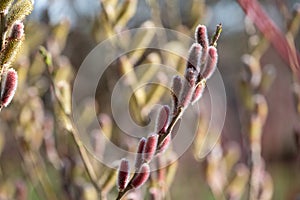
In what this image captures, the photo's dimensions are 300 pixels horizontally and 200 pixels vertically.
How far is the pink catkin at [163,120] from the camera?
770 mm

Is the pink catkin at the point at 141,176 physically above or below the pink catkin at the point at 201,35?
below

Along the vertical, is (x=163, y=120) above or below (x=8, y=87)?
below

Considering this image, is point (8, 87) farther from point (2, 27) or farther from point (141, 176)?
point (141, 176)

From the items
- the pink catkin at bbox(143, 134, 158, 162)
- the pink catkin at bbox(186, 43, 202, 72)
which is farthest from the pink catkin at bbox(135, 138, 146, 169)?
the pink catkin at bbox(186, 43, 202, 72)

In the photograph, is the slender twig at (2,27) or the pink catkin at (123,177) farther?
the pink catkin at (123,177)

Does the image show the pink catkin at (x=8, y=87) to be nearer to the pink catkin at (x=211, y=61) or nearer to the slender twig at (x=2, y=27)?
the slender twig at (x=2, y=27)

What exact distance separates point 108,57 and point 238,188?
516mm

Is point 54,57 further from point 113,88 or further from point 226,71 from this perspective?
point 226,71

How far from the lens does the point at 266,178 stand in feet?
5.65

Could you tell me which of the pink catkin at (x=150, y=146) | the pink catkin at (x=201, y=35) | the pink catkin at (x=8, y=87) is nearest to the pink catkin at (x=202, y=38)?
the pink catkin at (x=201, y=35)

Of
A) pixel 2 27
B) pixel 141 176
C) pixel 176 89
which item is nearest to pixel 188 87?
pixel 176 89

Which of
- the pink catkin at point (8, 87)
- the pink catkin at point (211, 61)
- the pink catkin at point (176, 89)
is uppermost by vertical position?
the pink catkin at point (8, 87)

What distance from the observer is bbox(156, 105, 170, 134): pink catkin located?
770 millimetres

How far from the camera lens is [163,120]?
0.78 metres
